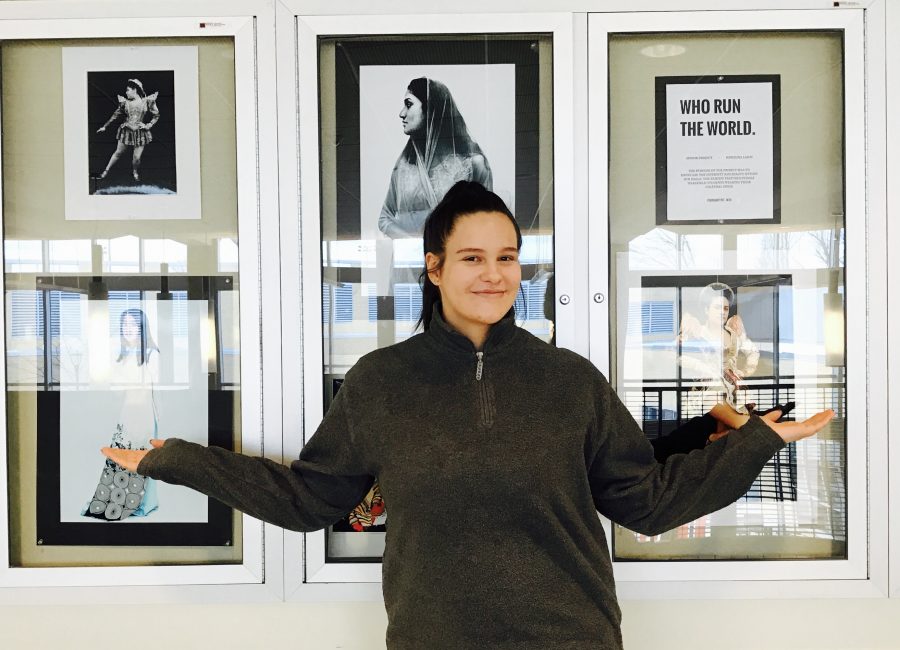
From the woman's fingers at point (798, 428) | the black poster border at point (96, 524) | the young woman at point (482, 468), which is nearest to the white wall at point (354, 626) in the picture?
the black poster border at point (96, 524)

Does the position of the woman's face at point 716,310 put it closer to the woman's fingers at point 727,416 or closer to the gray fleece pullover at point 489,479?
the woman's fingers at point 727,416

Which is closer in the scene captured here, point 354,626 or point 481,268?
point 481,268

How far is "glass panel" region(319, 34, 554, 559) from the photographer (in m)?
1.70

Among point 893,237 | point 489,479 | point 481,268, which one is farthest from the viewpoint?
point 893,237

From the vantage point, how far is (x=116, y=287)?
1748mm

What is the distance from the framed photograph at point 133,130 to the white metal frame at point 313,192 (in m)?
0.26

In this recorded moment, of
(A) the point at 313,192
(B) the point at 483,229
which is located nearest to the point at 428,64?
(A) the point at 313,192

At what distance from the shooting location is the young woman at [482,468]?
4.22 feet

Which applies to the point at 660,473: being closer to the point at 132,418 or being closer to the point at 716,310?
the point at 716,310

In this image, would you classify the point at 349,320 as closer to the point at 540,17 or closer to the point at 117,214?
the point at 117,214

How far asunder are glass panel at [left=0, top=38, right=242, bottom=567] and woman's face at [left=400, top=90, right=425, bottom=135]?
0.46m

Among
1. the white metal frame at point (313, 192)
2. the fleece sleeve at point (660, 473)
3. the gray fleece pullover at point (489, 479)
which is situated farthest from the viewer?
the white metal frame at point (313, 192)

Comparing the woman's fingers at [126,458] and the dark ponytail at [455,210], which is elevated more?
the dark ponytail at [455,210]

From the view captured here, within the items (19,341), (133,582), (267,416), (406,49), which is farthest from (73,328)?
(406,49)
